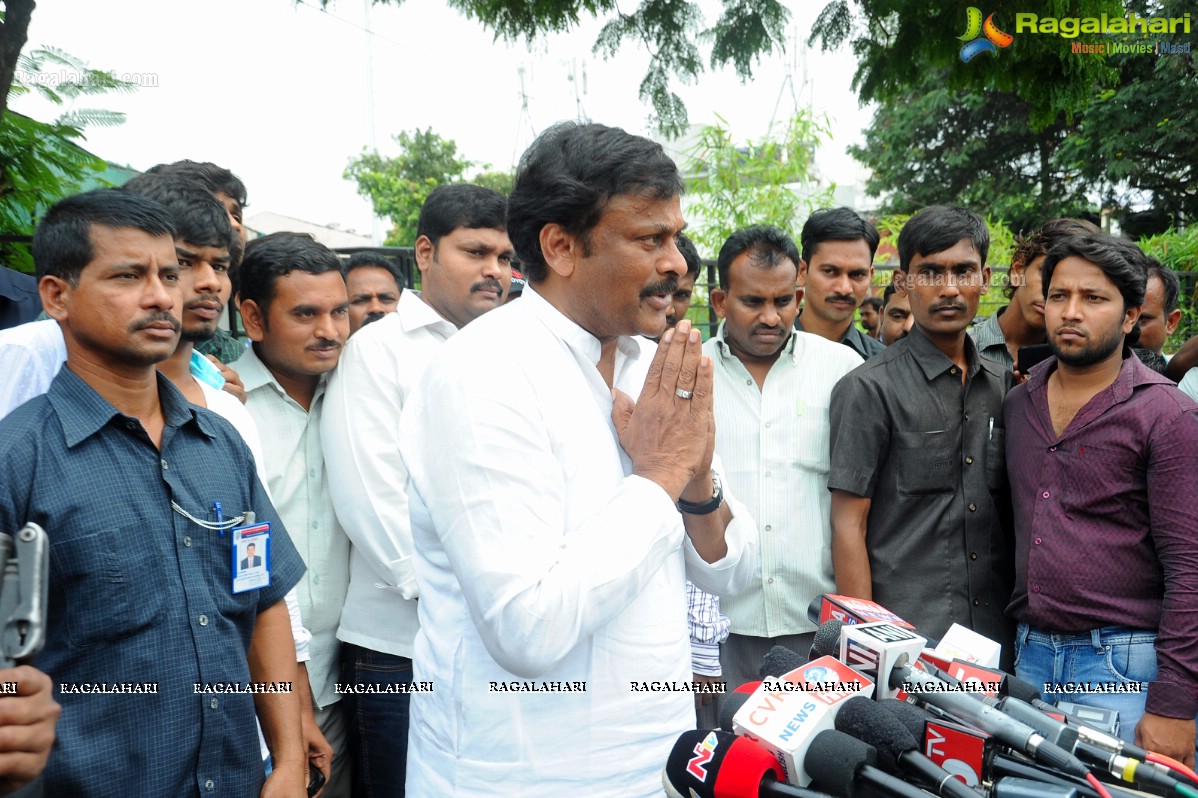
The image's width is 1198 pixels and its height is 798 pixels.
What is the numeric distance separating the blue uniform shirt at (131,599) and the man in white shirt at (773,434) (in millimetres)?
1866

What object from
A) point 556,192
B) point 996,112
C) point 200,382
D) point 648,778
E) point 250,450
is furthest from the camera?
point 996,112

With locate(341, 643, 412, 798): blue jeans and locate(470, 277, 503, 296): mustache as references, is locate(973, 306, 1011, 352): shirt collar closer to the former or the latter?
locate(470, 277, 503, 296): mustache

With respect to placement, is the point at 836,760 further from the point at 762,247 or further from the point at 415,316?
the point at 762,247

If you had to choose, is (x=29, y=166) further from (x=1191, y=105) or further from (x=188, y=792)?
(x=1191, y=105)

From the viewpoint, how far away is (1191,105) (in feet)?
54.1

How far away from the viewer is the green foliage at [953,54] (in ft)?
18.7

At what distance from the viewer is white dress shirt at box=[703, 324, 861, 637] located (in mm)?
3410

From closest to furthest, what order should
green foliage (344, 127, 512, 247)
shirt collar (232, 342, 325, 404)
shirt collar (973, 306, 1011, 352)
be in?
shirt collar (232, 342, 325, 404) → shirt collar (973, 306, 1011, 352) → green foliage (344, 127, 512, 247)

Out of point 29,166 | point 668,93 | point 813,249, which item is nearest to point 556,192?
point 813,249

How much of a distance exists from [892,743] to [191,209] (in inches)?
97.2

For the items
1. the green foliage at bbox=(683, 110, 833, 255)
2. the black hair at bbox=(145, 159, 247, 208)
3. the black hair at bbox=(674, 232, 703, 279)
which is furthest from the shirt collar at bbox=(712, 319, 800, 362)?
the green foliage at bbox=(683, 110, 833, 255)

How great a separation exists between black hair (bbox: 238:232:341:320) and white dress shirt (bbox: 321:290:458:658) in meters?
0.34

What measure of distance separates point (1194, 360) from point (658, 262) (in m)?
3.71

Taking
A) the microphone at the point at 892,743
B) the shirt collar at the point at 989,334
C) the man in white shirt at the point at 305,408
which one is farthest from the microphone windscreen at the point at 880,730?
the shirt collar at the point at 989,334
